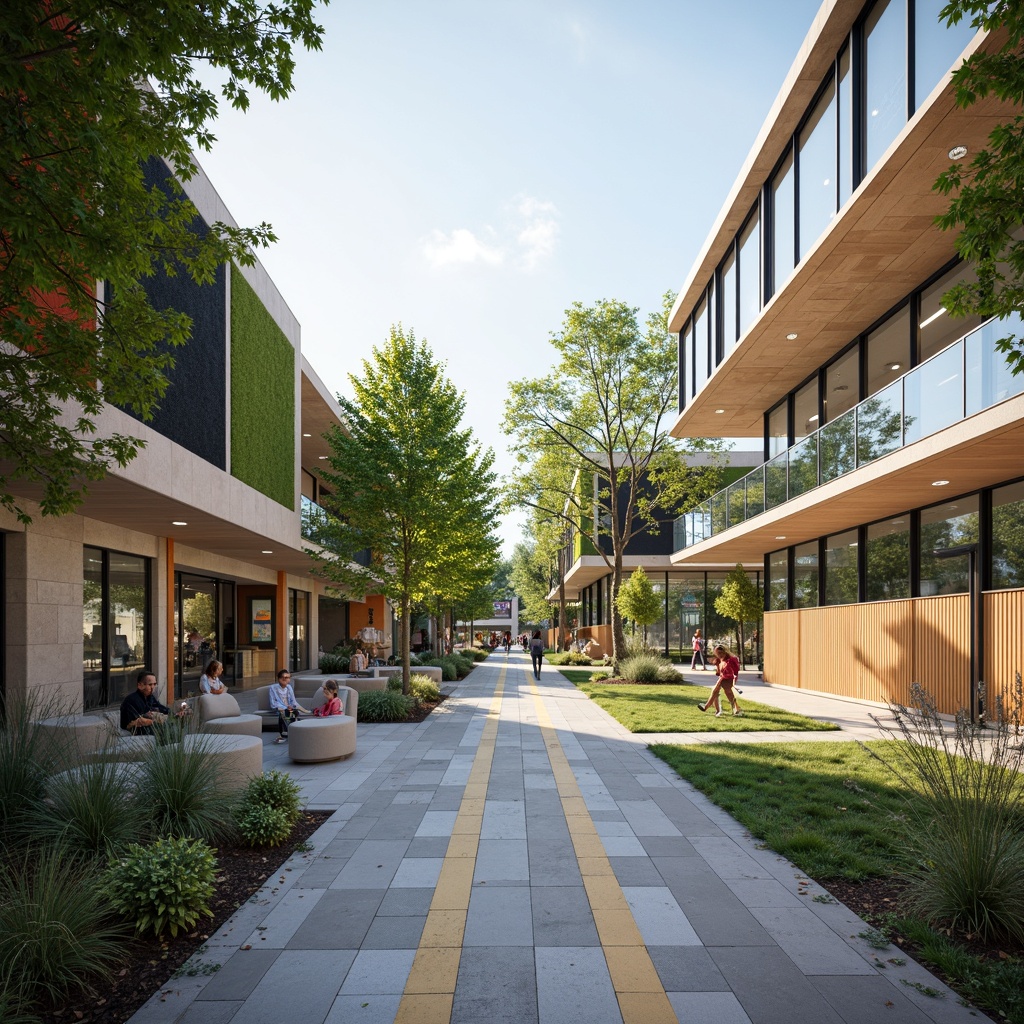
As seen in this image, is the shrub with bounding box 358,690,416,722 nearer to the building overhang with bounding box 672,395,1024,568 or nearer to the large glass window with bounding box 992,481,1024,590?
the building overhang with bounding box 672,395,1024,568

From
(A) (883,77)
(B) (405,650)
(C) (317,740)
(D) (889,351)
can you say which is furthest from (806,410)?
(C) (317,740)

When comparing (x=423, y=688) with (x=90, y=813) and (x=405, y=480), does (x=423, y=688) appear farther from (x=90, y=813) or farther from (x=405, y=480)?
(x=90, y=813)

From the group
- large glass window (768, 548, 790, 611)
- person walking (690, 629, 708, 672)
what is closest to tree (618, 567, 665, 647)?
person walking (690, 629, 708, 672)

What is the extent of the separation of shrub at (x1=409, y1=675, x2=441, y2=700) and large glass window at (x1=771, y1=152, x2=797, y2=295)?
40.0ft

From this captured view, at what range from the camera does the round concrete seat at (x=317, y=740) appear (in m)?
11.2

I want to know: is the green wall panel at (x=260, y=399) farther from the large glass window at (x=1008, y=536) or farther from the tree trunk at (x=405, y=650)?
the large glass window at (x=1008, y=536)

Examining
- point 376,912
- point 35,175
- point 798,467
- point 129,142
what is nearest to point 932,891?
point 376,912

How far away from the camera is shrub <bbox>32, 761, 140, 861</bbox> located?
18.5ft

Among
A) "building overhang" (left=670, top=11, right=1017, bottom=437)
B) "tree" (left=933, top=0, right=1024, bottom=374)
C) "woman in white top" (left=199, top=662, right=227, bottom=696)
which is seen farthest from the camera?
"woman in white top" (left=199, top=662, right=227, bottom=696)

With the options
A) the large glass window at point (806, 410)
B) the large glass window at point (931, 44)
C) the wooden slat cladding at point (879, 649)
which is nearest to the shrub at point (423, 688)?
the wooden slat cladding at point (879, 649)

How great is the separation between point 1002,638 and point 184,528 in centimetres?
1545

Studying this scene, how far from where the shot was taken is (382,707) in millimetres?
16234

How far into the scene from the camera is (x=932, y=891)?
5.17 m

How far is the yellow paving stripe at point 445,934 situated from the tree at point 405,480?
10028 millimetres
